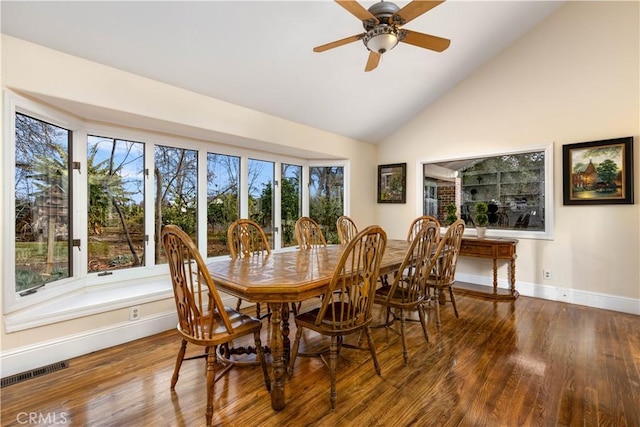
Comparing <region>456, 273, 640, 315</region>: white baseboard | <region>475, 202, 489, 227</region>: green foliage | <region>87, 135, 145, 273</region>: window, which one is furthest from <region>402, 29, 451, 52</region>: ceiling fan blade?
<region>456, 273, 640, 315</region>: white baseboard

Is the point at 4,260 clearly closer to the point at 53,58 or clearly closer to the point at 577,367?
the point at 53,58

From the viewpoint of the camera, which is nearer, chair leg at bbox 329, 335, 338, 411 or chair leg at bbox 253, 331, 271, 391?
chair leg at bbox 329, 335, 338, 411

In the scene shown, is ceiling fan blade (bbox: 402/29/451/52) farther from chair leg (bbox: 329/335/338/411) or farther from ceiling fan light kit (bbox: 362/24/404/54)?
chair leg (bbox: 329/335/338/411)

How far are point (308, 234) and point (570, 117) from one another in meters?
3.55

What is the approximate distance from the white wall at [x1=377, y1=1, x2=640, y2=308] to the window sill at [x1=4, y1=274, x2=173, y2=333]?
13.9 feet

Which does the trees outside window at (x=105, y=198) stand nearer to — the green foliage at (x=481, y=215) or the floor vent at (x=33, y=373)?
the floor vent at (x=33, y=373)

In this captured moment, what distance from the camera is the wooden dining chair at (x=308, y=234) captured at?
132 inches

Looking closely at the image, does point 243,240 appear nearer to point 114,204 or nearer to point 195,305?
point 195,305

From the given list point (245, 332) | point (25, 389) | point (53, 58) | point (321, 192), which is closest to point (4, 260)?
point (25, 389)

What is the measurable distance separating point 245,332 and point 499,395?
5.36 ft

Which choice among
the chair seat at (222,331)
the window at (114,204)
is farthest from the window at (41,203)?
the chair seat at (222,331)

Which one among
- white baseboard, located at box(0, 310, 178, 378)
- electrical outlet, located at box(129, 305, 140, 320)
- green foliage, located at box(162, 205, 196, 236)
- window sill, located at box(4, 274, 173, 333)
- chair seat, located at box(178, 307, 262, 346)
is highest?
green foliage, located at box(162, 205, 196, 236)

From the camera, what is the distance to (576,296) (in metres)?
3.61

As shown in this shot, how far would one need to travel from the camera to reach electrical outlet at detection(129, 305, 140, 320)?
2619mm
